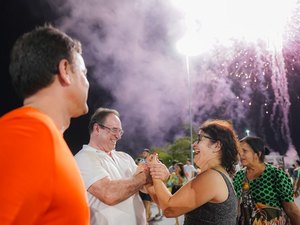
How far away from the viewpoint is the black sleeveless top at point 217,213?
122 inches

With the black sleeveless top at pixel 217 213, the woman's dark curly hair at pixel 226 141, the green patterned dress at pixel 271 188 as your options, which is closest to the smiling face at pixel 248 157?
the green patterned dress at pixel 271 188

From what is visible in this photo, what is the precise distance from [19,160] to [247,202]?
4141mm

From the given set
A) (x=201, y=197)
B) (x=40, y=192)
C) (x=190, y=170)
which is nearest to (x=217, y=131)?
(x=201, y=197)

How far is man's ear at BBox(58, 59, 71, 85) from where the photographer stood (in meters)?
1.46

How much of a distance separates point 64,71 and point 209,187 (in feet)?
6.52

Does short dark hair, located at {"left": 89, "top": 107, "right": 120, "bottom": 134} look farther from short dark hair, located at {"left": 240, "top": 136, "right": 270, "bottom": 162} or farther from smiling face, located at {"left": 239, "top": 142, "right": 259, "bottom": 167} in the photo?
short dark hair, located at {"left": 240, "top": 136, "right": 270, "bottom": 162}

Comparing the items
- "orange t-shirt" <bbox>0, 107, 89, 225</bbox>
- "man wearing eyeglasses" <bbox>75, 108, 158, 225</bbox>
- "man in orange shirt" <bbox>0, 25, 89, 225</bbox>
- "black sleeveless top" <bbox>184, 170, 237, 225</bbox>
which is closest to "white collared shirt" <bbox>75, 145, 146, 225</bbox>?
"man wearing eyeglasses" <bbox>75, 108, 158, 225</bbox>

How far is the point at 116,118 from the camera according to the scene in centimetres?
388

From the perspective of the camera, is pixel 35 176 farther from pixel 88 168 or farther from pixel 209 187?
pixel 209 187

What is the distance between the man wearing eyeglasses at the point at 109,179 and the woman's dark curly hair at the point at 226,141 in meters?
0.75

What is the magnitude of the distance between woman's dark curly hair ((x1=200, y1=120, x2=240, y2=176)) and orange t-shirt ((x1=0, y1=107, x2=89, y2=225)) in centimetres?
237

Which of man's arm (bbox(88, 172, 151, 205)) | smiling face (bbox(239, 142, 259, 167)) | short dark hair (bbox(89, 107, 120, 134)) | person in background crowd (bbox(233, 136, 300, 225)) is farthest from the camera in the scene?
smiling face (bbox(239, 142, 259, 167))

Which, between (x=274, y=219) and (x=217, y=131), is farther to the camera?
(x=274, y=219)

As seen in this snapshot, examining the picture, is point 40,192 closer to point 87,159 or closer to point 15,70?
point 15,70
